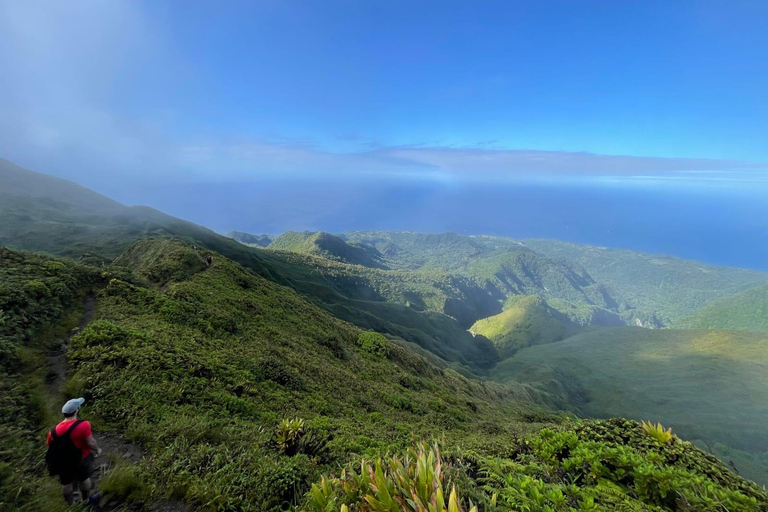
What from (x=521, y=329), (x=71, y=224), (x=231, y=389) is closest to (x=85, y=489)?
(x=231, y=389)

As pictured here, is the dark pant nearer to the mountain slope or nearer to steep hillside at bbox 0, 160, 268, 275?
the mountain slope

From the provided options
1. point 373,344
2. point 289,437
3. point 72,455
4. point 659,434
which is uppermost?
point 72,455

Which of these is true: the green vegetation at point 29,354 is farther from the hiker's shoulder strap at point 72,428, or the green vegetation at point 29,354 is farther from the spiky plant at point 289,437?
the spiky plant at point 289,437

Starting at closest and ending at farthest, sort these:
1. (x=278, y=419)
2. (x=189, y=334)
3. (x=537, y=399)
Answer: (x=278, y=419), (x=189, y=334), (x=537, y=399)

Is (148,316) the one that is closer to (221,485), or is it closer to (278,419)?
(278,419)

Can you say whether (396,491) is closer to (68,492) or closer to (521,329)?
(68,492)

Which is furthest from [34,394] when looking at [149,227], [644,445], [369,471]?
[149,227]
